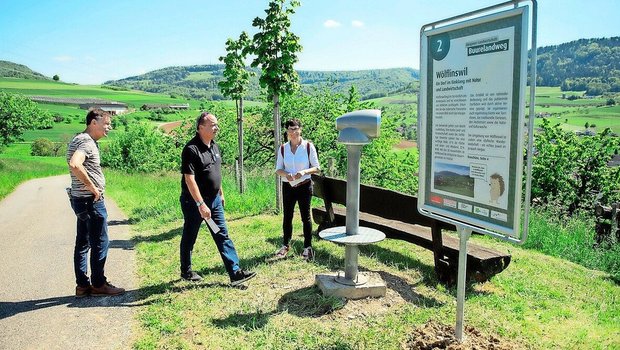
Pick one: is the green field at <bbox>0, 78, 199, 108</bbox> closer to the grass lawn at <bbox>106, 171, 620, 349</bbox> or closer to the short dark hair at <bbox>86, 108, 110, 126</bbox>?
the grass lawn at <bbox>106, 171, 620, 349</bbox>

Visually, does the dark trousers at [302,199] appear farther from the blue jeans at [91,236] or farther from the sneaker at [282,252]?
the blue jeans at [91,236]

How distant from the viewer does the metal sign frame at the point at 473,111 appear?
2795 millimetres

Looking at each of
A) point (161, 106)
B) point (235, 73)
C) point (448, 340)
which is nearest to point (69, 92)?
point (161, 106)

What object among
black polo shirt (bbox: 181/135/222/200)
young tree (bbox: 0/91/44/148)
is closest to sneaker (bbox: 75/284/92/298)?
black polo shirt (bbox: 181/135/222/200)

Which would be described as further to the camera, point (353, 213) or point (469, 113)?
point (353, 213)

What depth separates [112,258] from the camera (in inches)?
261

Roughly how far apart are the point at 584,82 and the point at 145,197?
66184 mm

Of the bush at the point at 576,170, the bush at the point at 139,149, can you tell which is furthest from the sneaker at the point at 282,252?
the bush at the point at 139,149

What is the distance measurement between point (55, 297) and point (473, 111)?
477 centimetres

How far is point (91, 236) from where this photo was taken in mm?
4938

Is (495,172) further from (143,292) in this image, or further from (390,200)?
(143,292)

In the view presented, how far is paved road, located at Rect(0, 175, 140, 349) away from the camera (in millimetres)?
4070

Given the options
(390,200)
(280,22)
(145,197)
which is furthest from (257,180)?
(390,200)

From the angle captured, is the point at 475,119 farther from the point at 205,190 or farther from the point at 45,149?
the point at 45,149
